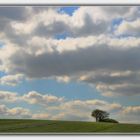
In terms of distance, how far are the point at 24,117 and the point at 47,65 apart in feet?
1.80

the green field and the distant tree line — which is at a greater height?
the distant tree line

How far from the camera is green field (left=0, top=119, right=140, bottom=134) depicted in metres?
4.42

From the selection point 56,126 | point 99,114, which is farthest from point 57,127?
point 99,114

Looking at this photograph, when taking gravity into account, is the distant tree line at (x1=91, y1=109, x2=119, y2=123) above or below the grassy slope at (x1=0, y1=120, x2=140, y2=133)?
above

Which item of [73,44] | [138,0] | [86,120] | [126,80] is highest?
[138,0]

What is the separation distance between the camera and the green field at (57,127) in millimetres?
4422

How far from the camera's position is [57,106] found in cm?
448

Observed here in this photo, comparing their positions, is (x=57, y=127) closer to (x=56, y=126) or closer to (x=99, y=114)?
(x=56, y=126)

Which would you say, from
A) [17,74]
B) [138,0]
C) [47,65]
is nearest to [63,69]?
[47,65]

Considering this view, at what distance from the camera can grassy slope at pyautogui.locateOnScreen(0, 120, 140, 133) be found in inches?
174

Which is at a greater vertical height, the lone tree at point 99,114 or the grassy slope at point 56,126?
the lone tree at point 99,114

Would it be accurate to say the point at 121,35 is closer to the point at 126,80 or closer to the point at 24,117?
the point at 126,80

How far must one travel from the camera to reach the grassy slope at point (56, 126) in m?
4.42

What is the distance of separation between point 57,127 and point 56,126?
0.05 ft
